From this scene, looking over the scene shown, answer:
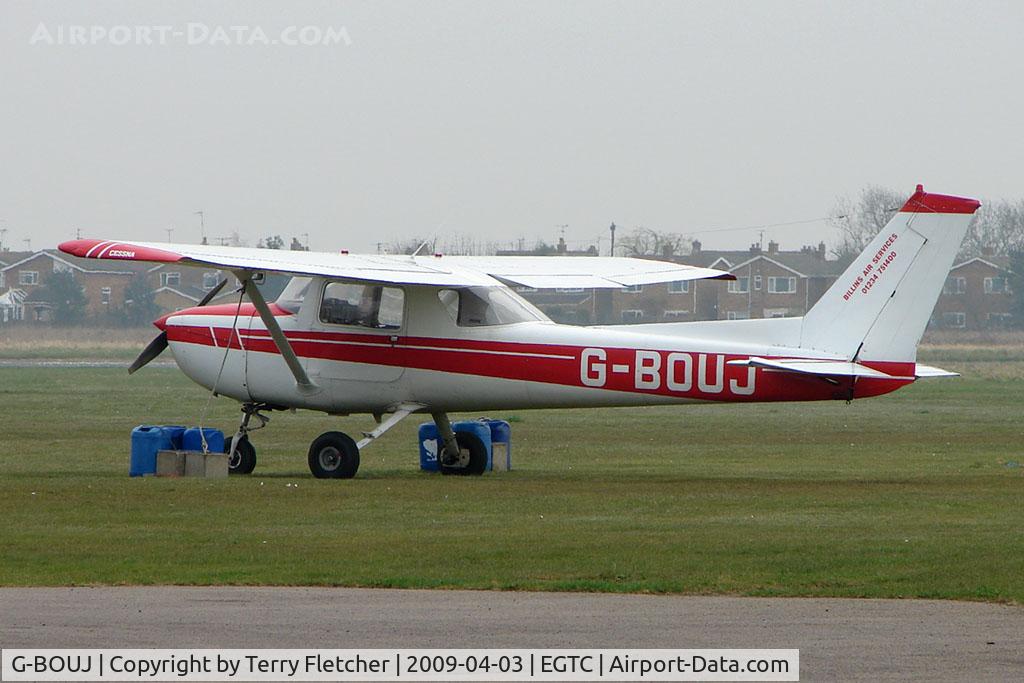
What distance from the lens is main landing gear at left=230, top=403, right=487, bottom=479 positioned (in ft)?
64.0

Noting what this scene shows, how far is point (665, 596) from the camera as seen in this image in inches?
430

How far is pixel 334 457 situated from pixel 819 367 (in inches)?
218

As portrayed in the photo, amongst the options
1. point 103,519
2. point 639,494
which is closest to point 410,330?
point 639,494

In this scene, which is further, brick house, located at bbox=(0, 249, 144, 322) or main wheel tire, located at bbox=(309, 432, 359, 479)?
brick house, located at bbox=(0, 249, 144, 322)

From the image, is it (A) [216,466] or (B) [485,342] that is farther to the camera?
(B) [485,342]

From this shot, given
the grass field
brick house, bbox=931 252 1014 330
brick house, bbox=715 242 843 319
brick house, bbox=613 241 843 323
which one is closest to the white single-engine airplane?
the grass field

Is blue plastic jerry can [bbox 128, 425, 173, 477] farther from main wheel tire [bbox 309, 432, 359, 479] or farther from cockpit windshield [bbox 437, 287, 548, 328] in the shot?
cockpit windshield [bbox 437, 287, 548, 328]

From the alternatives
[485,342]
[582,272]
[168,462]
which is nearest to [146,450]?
[168,462]

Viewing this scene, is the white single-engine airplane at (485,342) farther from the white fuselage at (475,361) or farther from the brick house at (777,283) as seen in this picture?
the brick house at (777,283)

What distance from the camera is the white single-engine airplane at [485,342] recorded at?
18406mm

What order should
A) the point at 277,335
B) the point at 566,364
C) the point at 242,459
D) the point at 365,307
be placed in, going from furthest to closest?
1. the point at 242,459
2. the point at 365,307
3. the point at 277,335
4. the point at 566,364

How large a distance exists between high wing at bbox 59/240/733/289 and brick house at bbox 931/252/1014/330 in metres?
74.4

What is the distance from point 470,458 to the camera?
20.9 m

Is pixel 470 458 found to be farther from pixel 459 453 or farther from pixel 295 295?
pixel 295 295
